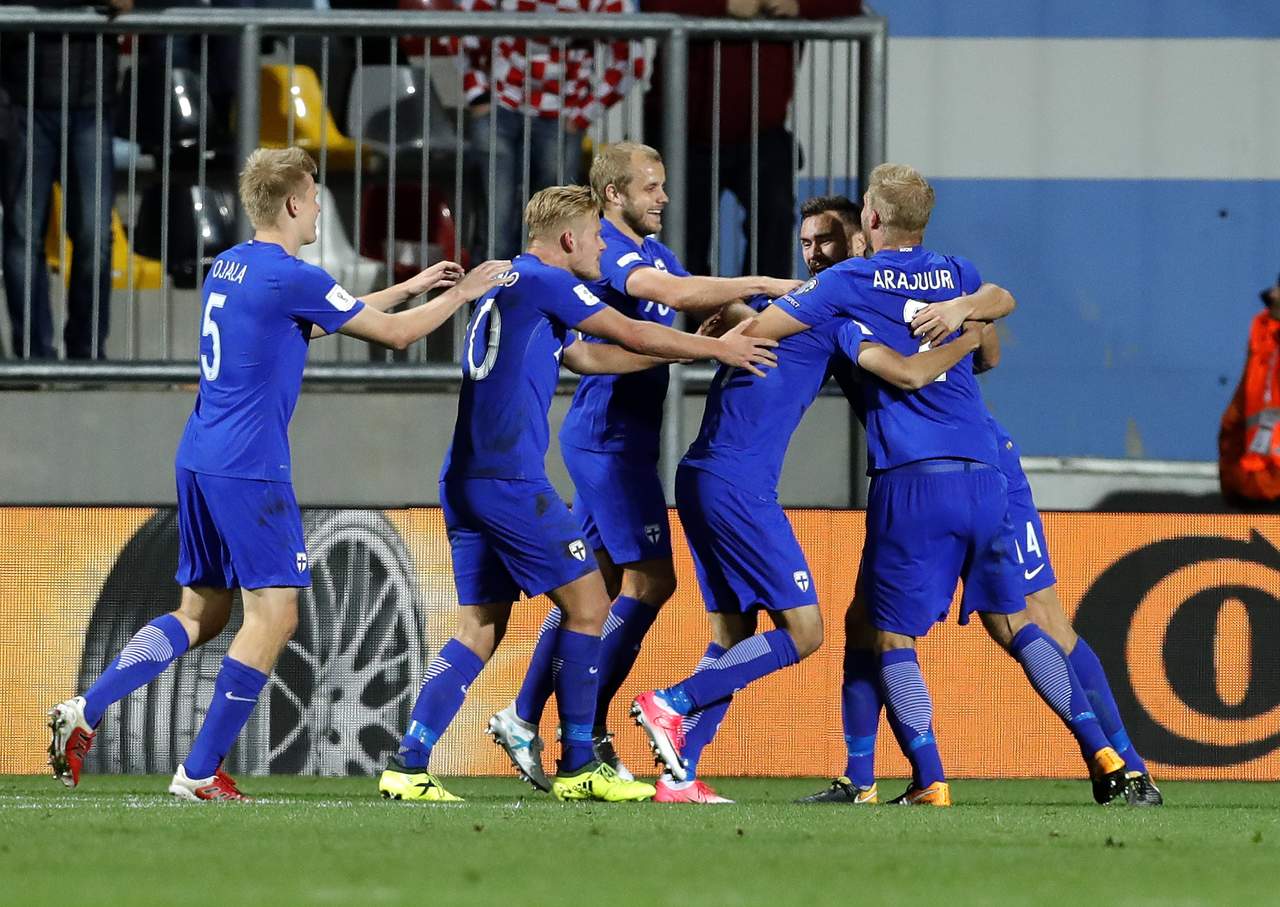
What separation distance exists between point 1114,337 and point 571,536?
188 inches

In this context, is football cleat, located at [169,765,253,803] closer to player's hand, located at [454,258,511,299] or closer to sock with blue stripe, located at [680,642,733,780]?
sock with blue stripe, located at [680,642,733,780]

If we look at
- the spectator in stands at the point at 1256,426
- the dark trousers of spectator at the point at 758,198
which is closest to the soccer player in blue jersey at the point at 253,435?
the dark trousers of spectator at the point at 758,198

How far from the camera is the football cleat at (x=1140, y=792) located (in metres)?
6.72

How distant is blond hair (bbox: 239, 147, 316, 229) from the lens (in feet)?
21.2

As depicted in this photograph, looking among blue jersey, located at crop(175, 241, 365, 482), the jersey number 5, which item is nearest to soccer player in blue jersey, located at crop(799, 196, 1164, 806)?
blue jersey, located at crop(175, 241, 365, 482)

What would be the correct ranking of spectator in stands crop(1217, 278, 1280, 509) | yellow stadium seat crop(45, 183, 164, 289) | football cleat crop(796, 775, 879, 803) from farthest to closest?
spectator in stands crop(1217, 278, 1280, 509)
yellow stadium seat crop(45, 183, 164, 289)
football cleat crop(796, 775, 879, 803)

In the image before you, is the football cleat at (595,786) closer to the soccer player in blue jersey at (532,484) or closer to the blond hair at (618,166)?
the soccer player in blue jersey at (532,484)

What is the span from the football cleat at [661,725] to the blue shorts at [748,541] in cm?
45

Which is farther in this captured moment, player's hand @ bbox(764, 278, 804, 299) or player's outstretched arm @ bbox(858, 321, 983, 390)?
player's hand @ bbox(764, 278, 804, 299)

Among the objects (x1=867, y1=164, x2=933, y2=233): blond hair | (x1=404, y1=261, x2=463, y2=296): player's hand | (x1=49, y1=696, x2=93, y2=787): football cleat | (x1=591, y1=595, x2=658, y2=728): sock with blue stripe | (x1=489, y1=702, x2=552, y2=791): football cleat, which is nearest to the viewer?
(x1=49, y1=696, x2=93, y2=787): football cleat

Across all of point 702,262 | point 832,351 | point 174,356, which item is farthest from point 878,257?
point 174,356

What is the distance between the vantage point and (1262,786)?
8.20 metres

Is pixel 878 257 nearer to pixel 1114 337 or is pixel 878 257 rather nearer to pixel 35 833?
pixel 35 833

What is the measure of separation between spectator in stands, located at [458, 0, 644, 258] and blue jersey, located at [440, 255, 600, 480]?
240 centimetres
